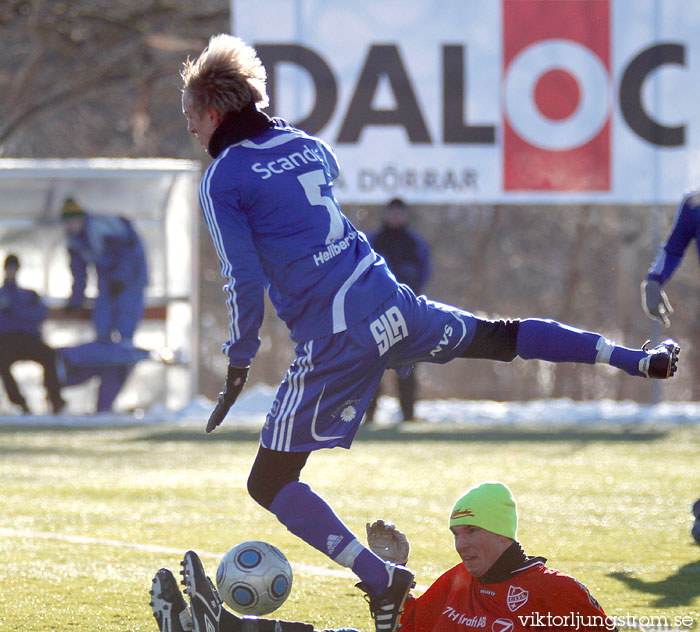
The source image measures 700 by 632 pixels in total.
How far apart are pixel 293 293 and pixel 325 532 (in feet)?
2.38

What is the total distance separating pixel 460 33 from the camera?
15.0 meters

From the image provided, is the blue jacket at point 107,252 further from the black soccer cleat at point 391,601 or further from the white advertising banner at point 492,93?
the black soccer cleat at point 391,601

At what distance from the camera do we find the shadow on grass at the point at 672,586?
4934 mm

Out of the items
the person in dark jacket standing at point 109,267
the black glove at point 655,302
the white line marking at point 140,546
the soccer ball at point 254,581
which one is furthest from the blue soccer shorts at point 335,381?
the person in dark jacket standing at point 109,267

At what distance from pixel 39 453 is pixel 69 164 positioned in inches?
210

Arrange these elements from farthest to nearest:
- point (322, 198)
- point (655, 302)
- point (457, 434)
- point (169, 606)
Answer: point (457, 434)
point (655, 302)
point (322, 198)
point (169, 606)

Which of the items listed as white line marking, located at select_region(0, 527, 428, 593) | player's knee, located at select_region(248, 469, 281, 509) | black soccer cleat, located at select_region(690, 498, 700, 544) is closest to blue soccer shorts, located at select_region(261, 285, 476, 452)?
player's knee, located at select_region(248, 469, 281, 509)

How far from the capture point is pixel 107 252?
1493 centimetres

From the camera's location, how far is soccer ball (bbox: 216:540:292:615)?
13.7 ft

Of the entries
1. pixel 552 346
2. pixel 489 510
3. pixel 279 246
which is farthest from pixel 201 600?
pixel 552 346

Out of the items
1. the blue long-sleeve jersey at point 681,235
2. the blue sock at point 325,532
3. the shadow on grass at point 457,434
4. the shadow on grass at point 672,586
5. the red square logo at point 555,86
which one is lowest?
the shadow on grass at point 457,434

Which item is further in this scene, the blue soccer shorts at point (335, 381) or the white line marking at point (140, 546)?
the white line marking at point (140, 546)

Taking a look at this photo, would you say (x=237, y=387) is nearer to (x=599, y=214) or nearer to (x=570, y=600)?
(x=570, y=600)

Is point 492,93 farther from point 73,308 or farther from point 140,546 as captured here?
point 140,546
